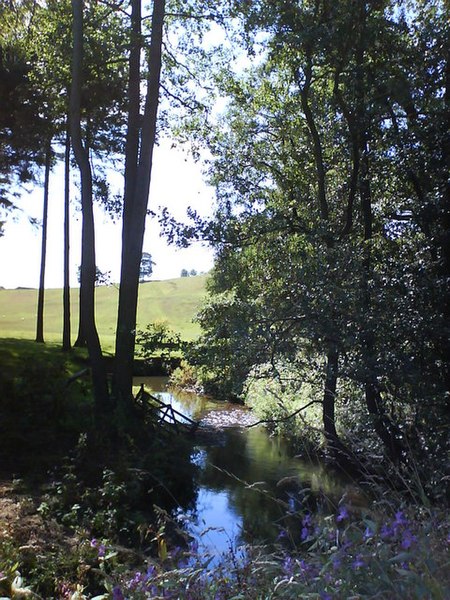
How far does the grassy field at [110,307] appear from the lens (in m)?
51.2

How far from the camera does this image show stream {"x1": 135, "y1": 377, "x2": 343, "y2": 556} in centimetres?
816

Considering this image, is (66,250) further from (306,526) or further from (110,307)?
(110,307)

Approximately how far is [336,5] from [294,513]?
29.9 ft

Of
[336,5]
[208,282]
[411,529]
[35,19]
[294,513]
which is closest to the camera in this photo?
[411,529]

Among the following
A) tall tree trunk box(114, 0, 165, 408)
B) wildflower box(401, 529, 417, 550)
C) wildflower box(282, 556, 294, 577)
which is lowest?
wildflower box(282, 556, 294, 577)

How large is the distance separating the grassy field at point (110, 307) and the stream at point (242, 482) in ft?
64.2

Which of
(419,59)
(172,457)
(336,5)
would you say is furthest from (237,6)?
(172,457)

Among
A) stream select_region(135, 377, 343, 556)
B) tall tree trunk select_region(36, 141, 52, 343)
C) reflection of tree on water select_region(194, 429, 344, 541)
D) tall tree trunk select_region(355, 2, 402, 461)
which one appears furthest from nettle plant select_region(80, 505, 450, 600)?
tall tree trunk select_region(36, 141, 52, 343)

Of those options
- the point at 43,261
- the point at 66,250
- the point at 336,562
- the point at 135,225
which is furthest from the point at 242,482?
the point at 43,261

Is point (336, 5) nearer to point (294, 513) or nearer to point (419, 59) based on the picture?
point (419, 59)

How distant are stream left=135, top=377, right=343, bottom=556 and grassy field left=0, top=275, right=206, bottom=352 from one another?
1957 cm

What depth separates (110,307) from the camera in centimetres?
7294

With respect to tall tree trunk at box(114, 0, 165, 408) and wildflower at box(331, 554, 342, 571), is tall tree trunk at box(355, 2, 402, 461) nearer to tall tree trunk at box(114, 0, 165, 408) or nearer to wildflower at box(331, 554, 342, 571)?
wildflower at box(331, 554, 342, 571)

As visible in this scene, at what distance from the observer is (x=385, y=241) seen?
8.88m
